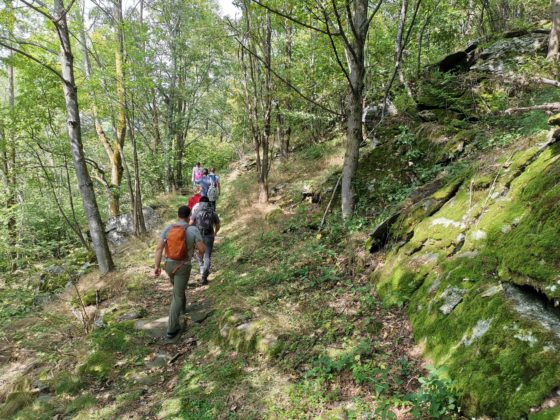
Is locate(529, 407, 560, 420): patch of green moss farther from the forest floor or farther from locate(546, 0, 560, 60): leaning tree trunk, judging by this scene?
locate(546, 0, 560, 60): leaning tree trunk

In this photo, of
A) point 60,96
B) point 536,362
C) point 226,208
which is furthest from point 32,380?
point 226,208

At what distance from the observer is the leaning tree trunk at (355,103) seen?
5.76 metres

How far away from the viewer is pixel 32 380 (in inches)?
188

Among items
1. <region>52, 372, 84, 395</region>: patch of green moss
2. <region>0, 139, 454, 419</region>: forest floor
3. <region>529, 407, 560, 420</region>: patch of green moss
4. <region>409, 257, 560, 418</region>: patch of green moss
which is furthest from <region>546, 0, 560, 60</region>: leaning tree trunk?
<region>52, 372, 84, 395</region>: patch of green moss

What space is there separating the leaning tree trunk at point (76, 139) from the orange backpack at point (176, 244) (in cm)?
370

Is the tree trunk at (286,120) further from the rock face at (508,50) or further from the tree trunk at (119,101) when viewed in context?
the rock face at (508,50)

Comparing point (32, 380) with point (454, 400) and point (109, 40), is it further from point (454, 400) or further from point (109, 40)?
point (109, 40)

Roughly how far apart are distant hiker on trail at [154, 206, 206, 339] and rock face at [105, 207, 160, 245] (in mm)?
8637

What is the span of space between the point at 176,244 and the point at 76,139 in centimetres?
447

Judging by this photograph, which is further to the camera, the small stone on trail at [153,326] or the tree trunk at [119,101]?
the tree trunk at [119,101]

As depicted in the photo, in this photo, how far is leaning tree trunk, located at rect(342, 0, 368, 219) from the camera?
18.9ft

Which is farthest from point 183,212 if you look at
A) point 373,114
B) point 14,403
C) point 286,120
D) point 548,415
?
point 286,120

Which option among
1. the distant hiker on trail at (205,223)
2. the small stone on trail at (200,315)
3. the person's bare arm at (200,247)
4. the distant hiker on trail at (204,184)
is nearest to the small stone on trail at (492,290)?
the person's bare arm at (200,247)

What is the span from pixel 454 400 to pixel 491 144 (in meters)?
5.29
